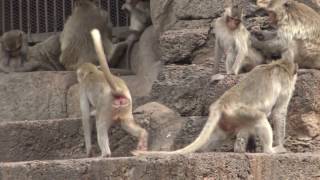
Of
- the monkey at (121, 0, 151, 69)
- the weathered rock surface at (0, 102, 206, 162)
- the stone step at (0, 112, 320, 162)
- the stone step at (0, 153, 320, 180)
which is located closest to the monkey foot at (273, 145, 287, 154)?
the stone step at (0, 153, 320, 180)

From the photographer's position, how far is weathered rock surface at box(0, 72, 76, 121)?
586 inches

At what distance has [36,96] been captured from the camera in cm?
1489

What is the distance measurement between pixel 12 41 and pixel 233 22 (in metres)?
4.51

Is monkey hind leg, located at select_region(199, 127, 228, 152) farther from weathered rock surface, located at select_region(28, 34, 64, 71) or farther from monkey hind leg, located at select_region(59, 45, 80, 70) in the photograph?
weathered rock surface, located at select_region(28, 34, 64, 71)

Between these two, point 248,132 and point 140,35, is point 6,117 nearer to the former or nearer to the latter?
point 140,35

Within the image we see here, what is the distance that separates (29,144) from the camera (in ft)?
41.7

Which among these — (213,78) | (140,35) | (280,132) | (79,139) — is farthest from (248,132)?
(140,35)

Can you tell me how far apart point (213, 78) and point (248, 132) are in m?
1.51

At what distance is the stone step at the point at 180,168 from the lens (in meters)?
9.59

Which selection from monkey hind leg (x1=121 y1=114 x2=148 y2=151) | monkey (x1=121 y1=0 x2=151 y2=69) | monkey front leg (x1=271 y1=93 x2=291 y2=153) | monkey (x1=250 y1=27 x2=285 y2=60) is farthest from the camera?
monkey (x1=121 y1=0 x2=151 y2=69)

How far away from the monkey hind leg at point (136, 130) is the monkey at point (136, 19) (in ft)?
12.5

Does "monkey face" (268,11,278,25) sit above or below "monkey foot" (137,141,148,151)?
above

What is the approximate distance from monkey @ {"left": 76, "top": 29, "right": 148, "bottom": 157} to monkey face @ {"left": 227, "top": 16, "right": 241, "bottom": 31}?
144 cm

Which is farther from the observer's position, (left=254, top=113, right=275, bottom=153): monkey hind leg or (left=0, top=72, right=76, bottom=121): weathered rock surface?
(left=0, top=72, right=76, bottom=121): weathered rock surface
